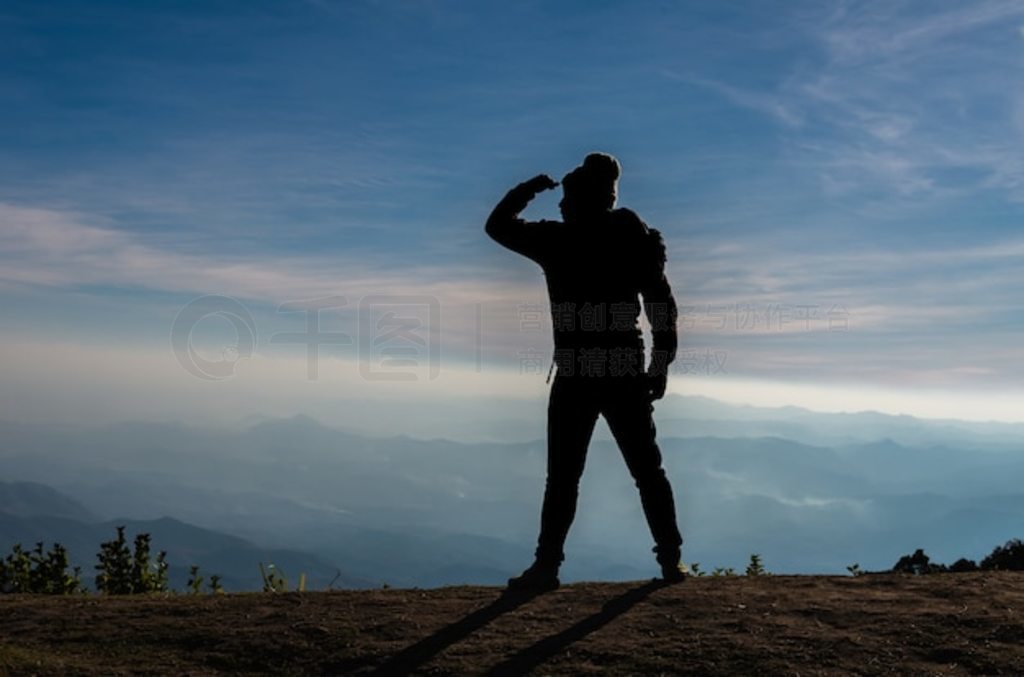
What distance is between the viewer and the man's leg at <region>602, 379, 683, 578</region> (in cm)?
876

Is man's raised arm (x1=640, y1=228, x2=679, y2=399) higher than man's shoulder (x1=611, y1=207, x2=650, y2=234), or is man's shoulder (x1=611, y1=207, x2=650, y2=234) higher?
man's shoulder (x1=611, y1=207, x2=650, y2=234)

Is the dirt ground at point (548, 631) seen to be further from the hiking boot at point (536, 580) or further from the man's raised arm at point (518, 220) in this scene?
the man's raised arm at point (518, 220)

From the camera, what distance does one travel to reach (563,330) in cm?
884

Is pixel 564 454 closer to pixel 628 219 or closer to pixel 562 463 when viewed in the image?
pixel 562 463

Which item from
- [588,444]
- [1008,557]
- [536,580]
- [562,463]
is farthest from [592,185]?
[1008,557]

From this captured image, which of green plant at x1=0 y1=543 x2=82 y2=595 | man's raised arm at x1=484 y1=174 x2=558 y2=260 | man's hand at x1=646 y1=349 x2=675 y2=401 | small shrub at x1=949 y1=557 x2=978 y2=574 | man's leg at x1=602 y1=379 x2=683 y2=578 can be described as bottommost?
green plant at x1=0 y1=543 x2=82 y2=595

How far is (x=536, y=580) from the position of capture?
343 inches

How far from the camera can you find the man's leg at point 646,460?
876 centimetres

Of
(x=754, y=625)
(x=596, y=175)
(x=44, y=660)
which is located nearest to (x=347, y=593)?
(x=44, y=660)

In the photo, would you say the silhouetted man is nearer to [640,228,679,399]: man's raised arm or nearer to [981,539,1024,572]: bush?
[640,228,679,399]: man's raised arm

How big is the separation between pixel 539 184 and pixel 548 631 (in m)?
4.33

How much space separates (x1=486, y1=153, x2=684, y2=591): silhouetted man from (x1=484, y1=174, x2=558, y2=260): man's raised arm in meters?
0.01

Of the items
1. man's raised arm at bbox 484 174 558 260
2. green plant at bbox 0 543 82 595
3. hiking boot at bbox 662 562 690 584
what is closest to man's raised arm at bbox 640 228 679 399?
→ man's raised arm at bbox 484 174 558 260

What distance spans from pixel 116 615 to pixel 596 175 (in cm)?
622
